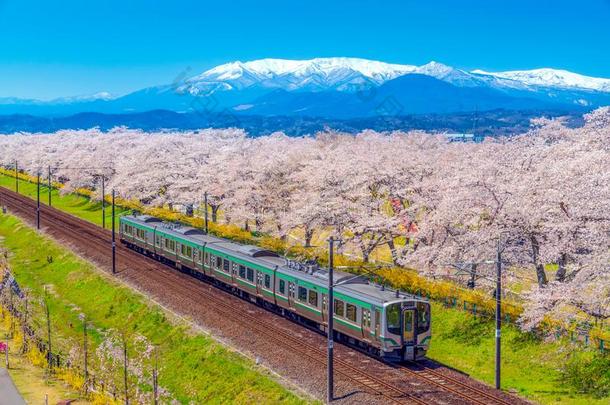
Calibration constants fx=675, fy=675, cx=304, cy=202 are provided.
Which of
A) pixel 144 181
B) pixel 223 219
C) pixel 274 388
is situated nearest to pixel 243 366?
pixel 274 388

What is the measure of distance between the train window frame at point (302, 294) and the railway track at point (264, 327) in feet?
5.23

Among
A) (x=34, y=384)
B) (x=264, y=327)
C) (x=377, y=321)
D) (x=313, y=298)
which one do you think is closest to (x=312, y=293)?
(x=313, y=298)

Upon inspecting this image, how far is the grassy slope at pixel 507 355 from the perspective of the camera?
74.2 ft

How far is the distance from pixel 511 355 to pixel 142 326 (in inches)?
681

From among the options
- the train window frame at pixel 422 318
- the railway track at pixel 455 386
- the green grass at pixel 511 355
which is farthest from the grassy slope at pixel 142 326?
the green grass at pixel 511 355

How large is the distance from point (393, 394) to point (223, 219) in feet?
135

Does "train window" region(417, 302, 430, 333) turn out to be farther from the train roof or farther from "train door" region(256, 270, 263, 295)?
"train door" region(256, 270, 263, 295)

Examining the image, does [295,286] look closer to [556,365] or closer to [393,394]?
[393,394]

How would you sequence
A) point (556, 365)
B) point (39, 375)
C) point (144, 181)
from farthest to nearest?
point (144, 181) < point (39, 375) < point (556, 365)

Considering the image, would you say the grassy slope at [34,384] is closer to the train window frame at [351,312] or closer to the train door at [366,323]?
the train window frame at [351,312]

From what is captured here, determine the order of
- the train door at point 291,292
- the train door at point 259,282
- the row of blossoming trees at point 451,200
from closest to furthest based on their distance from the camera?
the row of blossoming trees at point 451,200 → the train door at point 291,292 → the train door at point 259,282

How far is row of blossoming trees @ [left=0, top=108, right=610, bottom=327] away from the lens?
24281 millimetres

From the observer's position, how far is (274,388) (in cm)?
2284

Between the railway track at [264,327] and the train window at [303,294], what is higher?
the train window at [303,294]
